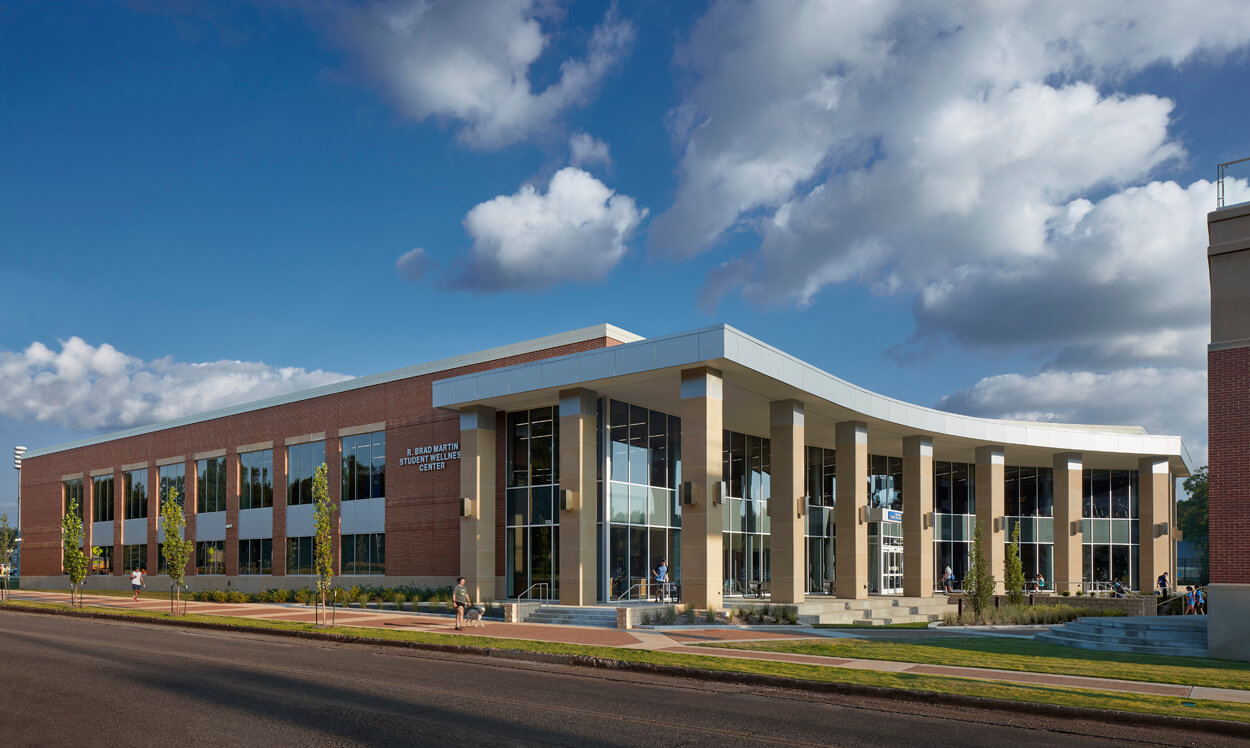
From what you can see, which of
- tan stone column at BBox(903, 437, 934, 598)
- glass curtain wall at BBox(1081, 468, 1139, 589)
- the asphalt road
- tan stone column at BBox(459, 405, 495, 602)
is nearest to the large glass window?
tan stone column at BBox(459, 405, 495, 602)

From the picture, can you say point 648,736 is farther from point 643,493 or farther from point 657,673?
point 643,493

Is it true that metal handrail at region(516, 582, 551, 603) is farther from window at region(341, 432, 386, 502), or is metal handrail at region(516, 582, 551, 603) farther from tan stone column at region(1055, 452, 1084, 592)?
tan stone column at region(1055, 452, 1084, 592)

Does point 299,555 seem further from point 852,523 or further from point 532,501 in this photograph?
point 852,523

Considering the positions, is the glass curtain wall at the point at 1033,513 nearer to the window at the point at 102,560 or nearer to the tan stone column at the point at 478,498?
the tan stone column at the point at 478,498

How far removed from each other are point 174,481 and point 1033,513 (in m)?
49.5

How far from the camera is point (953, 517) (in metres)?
51.1

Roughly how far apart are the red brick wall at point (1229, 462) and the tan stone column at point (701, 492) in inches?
504

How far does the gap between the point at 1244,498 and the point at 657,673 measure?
49.0 ft

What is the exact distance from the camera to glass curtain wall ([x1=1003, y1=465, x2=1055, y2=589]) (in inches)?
2024

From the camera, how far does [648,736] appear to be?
1069 centimetres

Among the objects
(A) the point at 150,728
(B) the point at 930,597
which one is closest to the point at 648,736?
(A) the point at 150,728

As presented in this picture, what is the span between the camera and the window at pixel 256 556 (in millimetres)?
46156

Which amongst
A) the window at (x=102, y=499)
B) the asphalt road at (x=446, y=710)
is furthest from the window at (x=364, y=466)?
the window at (x=102, y=499)

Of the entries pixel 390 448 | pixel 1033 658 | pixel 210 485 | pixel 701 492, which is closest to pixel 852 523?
pixel 701 492
